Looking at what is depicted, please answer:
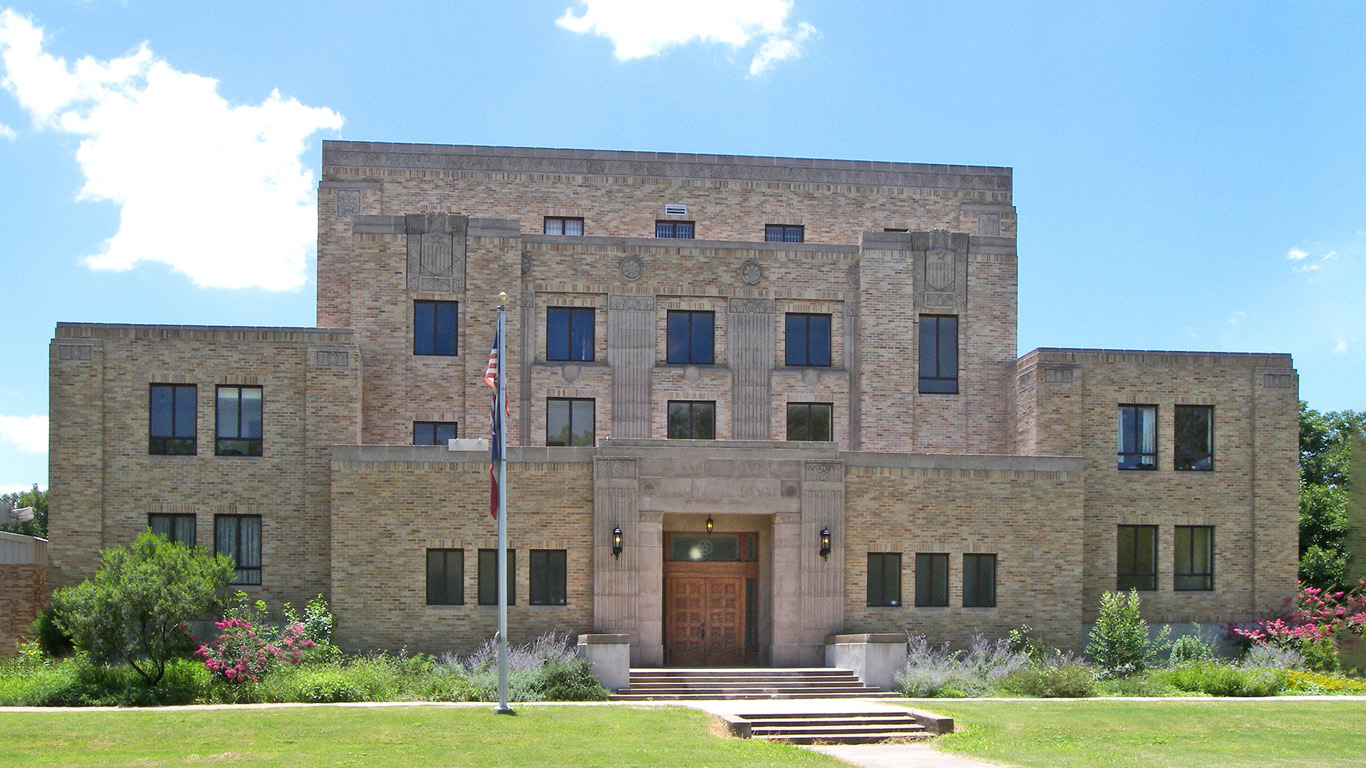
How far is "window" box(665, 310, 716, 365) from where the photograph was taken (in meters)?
35.6

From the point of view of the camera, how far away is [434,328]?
3494 cm

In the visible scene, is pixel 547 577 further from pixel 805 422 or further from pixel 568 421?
pixel 805 422

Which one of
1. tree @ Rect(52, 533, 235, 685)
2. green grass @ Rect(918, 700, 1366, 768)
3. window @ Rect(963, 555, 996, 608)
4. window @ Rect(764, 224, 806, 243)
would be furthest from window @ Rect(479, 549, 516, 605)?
window @ Rect(764, 224, 806, 243)

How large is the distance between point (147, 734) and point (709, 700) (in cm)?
1114

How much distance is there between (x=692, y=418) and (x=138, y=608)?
48.5 ft

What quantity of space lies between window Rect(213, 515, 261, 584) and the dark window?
619cm

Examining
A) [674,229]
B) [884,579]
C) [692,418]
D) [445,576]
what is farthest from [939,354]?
[445,576]

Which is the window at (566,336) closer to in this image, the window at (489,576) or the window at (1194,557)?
the window at (489,576)

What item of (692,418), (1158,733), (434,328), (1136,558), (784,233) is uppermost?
(784,233)

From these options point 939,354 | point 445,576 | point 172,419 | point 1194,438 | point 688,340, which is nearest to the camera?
point 445,576

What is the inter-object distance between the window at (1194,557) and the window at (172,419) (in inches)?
1002

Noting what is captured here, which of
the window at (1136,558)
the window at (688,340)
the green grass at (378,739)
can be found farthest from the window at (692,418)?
the green grass at (378,739)

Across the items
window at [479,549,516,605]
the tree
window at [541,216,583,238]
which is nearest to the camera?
the tree

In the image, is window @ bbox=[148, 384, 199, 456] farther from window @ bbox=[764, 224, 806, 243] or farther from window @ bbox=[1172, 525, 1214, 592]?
window @ bbox=[1172, 525, 1214, 592]
